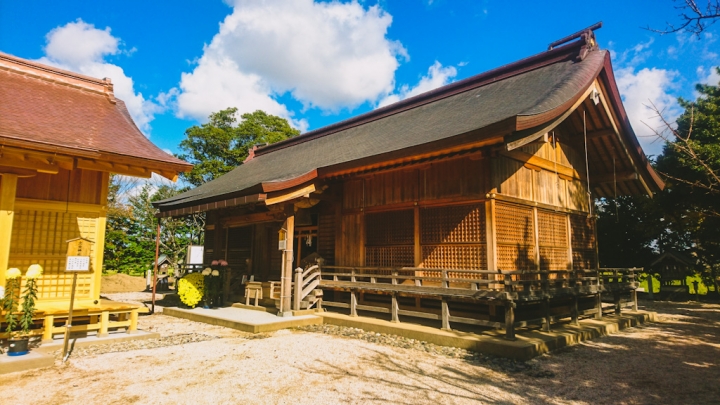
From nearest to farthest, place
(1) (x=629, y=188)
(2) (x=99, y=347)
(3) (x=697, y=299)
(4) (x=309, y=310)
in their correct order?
(2) (x=99, y=347)
(4) (x=309, y=310)
(1) (x=629, y=188)
(3) (x=697, y=299)

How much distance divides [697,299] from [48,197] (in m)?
23.7

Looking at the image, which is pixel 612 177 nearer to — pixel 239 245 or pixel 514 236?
pixel 514 236

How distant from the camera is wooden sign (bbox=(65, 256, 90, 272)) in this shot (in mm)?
6449

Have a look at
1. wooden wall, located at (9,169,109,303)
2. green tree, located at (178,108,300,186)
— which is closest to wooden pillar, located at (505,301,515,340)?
wooden wall, located at (9,169,109,303)

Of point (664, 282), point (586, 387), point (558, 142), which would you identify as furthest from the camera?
point (664, 282)

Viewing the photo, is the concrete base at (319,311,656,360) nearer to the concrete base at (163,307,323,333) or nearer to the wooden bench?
the concrete base at (163,307,323,333)

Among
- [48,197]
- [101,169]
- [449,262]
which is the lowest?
[449,262]

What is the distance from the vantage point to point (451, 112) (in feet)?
39.1

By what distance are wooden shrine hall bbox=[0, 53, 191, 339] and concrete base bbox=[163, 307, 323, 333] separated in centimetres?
214

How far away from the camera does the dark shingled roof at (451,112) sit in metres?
9.07

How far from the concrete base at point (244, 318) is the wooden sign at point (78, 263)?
137 inches

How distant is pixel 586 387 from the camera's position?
5.47m

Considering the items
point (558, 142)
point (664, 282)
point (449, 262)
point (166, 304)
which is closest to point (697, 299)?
point (664, 282)

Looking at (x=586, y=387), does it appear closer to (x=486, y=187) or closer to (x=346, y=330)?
(x=486, y=187)
